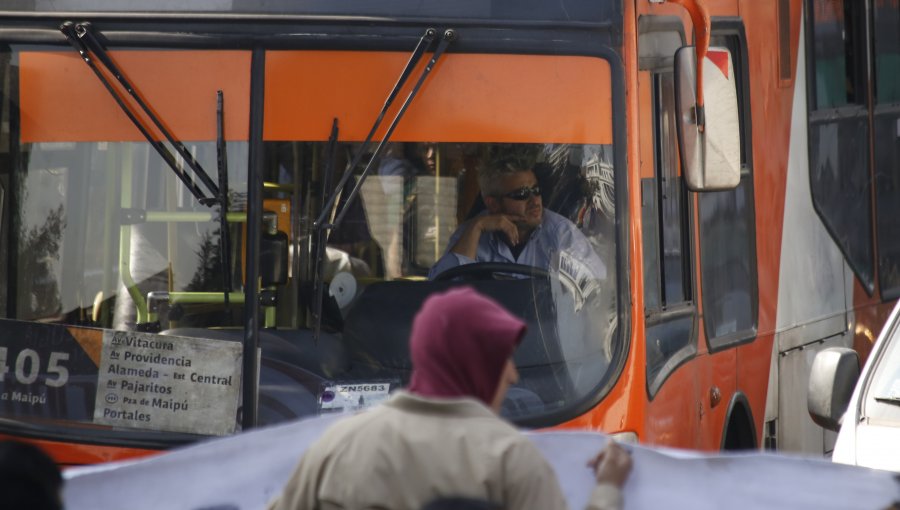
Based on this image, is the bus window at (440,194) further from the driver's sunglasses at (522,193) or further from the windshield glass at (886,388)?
the windshield glass at (886,388)

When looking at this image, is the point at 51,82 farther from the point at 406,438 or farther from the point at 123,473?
the point at 406,438

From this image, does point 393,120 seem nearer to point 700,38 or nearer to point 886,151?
point 700,38

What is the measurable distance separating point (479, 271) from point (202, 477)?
1571mm

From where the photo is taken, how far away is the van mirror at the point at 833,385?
5.34 m

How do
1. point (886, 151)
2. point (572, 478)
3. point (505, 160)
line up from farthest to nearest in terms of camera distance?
point (886, 151)
point (505, 160)
point (572, 478)

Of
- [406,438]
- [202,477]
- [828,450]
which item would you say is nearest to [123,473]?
[202,477]

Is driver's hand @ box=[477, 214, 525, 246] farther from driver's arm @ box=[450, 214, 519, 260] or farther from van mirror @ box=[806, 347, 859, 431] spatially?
van mirror @ box=[806, 347, 859, 431]

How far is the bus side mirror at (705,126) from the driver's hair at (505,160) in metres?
0.56

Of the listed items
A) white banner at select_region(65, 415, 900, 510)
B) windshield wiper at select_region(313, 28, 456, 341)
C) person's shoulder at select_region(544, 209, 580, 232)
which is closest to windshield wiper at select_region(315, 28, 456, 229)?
windshield wiper at select_region(313, 28, 456, 341)

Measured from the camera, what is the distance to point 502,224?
5.05 m

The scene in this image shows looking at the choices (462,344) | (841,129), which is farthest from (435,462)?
(841,129)

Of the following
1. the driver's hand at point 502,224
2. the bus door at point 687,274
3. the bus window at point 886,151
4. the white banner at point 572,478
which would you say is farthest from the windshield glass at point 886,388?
the bus window at point 886,151

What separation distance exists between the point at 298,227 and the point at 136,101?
2.20 feet

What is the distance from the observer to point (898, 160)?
29.1 feet
